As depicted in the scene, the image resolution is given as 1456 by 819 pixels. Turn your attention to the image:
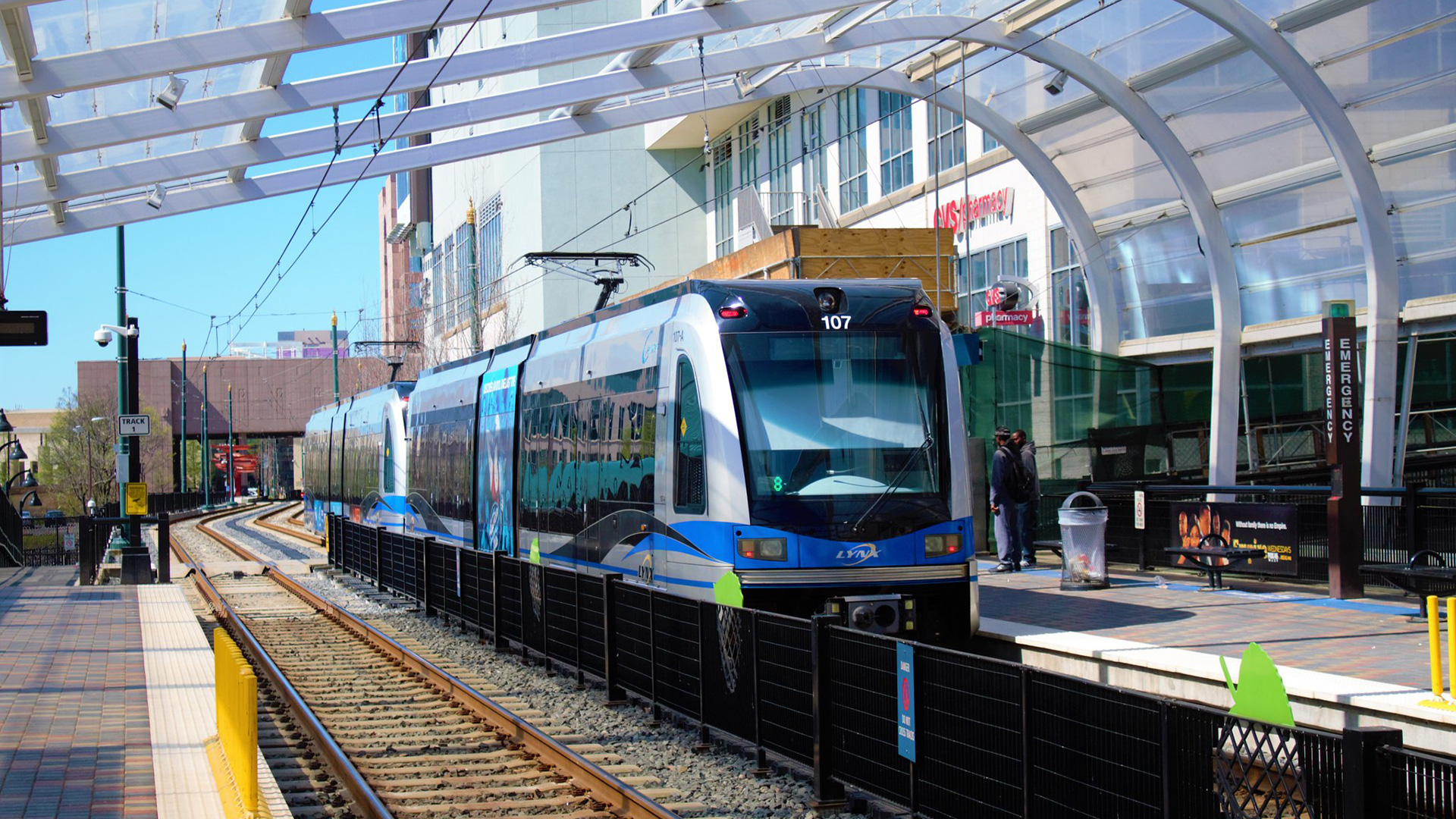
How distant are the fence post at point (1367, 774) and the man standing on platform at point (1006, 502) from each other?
525 inches

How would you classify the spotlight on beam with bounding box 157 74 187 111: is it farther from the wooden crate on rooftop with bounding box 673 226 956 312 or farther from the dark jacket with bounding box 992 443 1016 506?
the dark jacket with bounding box 992 443 1016 506

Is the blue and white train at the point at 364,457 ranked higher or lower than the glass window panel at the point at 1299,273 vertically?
lower

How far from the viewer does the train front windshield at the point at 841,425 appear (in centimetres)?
1136

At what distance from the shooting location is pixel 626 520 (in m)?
13.6

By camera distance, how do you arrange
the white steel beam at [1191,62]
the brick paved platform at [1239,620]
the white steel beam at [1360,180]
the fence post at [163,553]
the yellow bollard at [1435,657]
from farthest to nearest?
the fence post at [163,553]
the white steel beam at [1191,62]
the white steel beam at [1360,180]
the brick paved platform at [1239,620]
the yellow bollard at [1435,657]

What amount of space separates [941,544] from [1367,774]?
6.99m

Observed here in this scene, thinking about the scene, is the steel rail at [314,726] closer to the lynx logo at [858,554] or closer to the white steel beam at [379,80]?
the lynx logo at [858,554]

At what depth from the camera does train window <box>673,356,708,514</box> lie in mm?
11719

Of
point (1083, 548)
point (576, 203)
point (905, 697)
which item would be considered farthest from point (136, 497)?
point (576, 203)

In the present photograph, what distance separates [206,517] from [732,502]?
56.1m

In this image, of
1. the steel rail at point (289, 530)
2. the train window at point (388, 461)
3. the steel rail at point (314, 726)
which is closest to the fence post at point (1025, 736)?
the steel rail at point (314, 726)

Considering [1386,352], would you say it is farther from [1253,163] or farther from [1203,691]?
[1203,691]

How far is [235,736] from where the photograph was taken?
25.3 ft

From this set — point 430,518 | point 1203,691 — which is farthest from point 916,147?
point 1203,691
